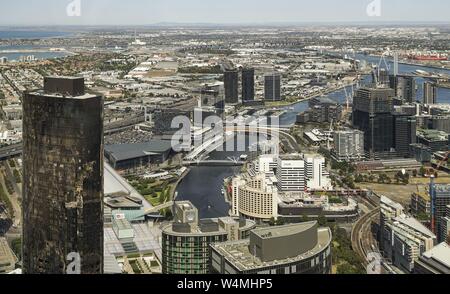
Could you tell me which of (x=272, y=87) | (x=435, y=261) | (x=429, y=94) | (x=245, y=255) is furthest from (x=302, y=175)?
(x=272, y=87)

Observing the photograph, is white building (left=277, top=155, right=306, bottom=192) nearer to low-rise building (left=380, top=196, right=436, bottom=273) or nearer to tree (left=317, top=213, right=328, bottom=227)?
tree (left=317, top=213, right=328, bottom=227)

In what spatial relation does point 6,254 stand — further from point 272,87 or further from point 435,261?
point 272,87

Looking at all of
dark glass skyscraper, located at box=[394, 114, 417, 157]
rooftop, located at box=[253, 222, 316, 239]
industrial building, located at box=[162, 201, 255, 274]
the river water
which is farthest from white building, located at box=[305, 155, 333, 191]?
rooftop, located at box=[253, 222, 316, 239]

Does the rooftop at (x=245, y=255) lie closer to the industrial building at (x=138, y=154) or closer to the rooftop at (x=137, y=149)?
the industrial building at (x=138, y=154)

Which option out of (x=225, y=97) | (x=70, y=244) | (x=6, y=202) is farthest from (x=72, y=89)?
(x=225, y=97)

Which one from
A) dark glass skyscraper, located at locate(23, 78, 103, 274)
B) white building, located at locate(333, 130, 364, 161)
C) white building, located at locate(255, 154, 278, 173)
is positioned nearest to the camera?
dark glass skyscraper, located at locate(23, 78, 103, 274)

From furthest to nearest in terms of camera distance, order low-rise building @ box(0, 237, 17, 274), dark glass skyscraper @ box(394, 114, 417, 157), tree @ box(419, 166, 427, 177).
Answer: dark glass skyscraper @ box(394, 114, 417, 157), tree @ box(419, 166, 427, 177), low-rise building @ box(0, 237, 17, 274)

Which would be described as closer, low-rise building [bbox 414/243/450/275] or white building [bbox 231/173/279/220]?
low-rise building [bbox 414/243/450/275]
